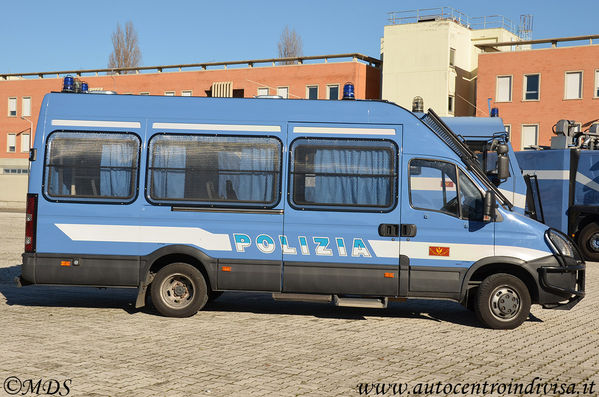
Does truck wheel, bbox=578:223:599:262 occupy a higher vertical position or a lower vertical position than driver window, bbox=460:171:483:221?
lower

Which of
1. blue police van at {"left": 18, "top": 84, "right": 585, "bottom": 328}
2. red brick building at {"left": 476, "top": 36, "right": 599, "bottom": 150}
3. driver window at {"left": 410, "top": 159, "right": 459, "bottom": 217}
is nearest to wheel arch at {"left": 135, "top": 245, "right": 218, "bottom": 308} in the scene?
blue police van at {"left": 18, "top": 84, "right": 585, "bottom": 328}

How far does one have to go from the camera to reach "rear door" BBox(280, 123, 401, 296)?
9.63m

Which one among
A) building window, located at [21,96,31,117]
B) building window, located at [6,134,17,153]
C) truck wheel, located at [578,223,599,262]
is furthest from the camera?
building window, located at [6,134,17,153]

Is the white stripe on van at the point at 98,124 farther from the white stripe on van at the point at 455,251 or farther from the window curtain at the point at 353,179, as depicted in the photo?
the white stripe on van at the point at 455,251

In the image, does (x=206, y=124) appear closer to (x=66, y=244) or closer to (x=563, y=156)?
(x=66, y=244)

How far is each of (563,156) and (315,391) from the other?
14966 mm

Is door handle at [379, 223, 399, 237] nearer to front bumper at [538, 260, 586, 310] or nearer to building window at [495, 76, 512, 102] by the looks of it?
front bumper at [538, 260, 586, 310]

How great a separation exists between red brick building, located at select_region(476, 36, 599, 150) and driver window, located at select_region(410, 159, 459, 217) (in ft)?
103

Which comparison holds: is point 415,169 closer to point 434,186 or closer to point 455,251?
point 434,186

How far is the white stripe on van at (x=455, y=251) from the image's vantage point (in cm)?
952

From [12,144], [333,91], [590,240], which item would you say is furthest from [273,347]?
[12,144]

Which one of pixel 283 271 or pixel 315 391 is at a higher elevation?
pixel 283 271

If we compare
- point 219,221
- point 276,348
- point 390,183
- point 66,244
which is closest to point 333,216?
point 390,183

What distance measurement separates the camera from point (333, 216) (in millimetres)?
9688
